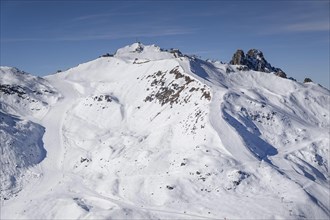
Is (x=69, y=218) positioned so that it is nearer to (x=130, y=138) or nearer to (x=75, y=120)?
(x=130, y=138)

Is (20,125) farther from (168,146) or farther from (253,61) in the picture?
(253,61)

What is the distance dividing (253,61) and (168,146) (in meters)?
57.6

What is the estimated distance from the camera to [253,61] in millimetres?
104000

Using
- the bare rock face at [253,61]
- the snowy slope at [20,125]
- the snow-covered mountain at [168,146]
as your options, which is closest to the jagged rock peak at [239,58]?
the bare rock face at [253,61]

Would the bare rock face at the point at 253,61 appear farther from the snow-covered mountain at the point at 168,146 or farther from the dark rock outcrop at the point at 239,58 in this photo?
the snow-covered mountain at the point at 168,146

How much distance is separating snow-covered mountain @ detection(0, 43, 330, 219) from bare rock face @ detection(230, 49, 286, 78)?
16619mm

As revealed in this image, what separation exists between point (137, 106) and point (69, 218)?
1267 inches

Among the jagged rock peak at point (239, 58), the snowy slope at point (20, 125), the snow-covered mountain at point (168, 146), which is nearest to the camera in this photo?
the snow-covered mountain at point (168, 146)

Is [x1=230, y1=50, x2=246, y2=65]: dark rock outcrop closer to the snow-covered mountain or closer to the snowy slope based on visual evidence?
the snow-covered mountain

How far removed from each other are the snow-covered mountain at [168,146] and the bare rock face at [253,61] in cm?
1662

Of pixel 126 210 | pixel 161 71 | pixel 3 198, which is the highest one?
pixel 161 71

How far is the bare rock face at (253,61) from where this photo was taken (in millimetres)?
101188

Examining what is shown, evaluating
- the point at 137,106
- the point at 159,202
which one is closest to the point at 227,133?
the point at 159,202

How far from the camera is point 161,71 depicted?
77562mm
